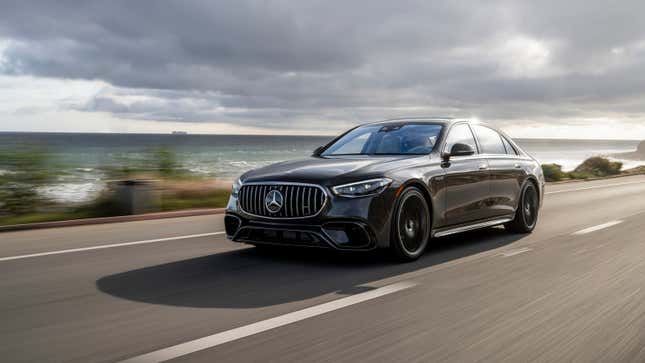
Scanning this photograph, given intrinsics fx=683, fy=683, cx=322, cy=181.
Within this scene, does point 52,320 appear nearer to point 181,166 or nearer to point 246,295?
point 246,295

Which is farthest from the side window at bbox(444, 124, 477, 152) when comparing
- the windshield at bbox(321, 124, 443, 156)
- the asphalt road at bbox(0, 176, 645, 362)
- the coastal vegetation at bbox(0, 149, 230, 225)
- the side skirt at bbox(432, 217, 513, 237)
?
the coastal vegetation at bbox(0, 149, 230, 225)

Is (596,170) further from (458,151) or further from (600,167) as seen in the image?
(458,151)

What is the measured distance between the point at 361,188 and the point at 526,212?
12.5ft

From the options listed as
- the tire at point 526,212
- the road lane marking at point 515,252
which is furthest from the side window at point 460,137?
the tire at point 526,212

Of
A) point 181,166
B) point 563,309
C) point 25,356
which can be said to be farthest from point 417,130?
point 181,166

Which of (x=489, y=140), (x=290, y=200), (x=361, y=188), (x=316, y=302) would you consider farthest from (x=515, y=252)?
(x=316, y=302)

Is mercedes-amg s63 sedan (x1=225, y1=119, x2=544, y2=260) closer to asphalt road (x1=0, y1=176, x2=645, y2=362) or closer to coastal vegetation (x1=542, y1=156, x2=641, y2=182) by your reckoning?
asphalt road (x1=0, y1=176, x2=645, y2=362)

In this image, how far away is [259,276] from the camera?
19.9 feet

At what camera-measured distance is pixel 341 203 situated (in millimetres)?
6301

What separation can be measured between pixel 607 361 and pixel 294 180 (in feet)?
11.3

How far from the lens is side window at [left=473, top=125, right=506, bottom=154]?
27.8 ft

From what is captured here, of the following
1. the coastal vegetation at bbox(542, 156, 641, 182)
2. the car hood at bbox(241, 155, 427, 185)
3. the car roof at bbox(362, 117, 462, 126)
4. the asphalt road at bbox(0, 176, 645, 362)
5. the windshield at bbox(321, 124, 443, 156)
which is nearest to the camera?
the asphalt road at bbox(0, 176, 645, 362)

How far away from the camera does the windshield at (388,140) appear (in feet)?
24.8

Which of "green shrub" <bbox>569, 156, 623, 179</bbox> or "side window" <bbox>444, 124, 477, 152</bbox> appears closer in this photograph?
"side window" <bbox>444, 124, 477, 152</bbox>
